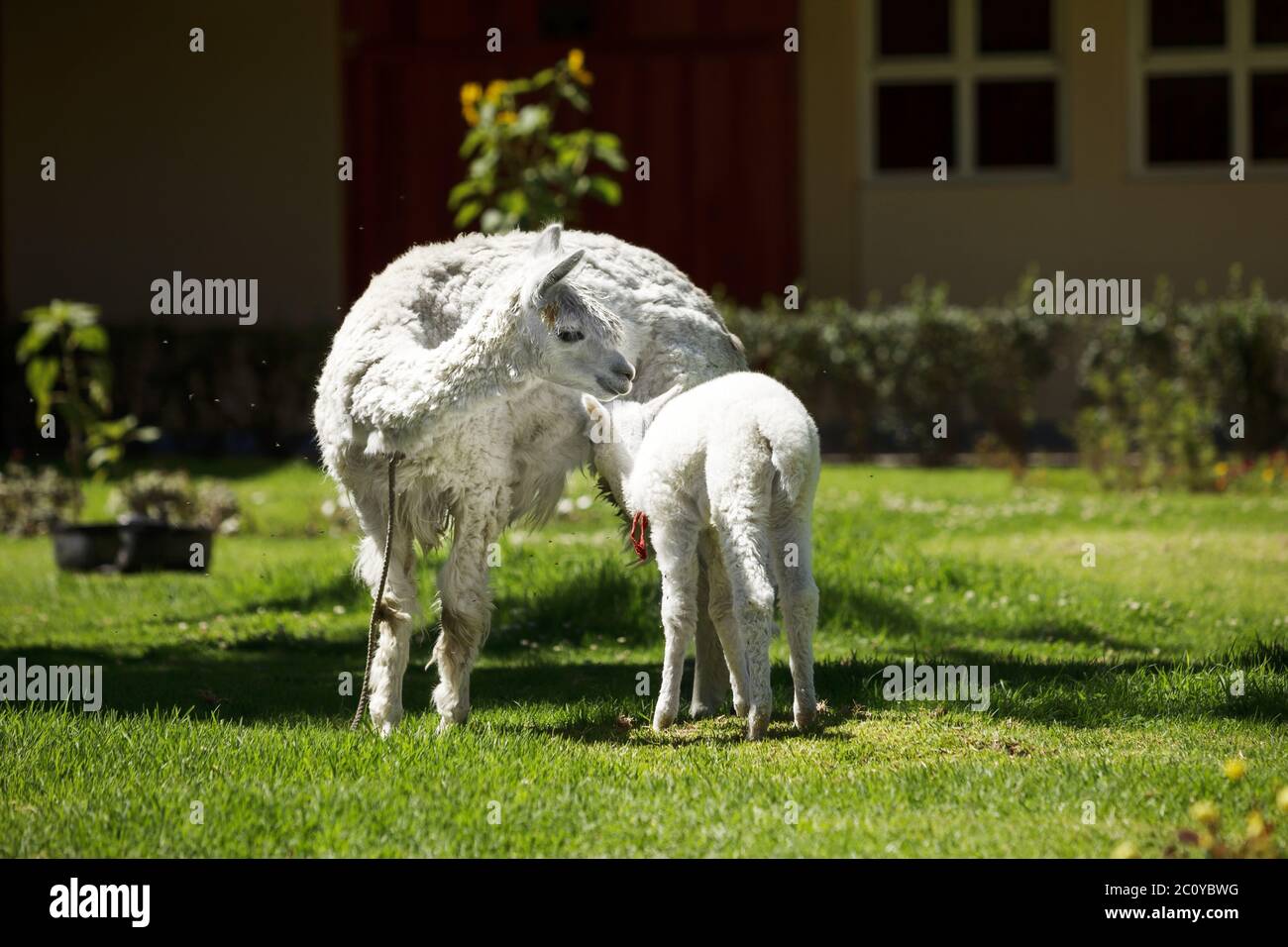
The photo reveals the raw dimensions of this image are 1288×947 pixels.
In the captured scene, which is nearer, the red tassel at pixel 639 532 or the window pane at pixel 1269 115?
the red tassel at pixel 639 532

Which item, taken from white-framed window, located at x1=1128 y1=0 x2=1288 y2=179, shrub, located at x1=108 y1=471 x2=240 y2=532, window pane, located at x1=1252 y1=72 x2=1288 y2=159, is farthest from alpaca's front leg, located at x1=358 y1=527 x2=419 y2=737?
window pane, located at x1=1252 y1=72 x2=1288 y2=159

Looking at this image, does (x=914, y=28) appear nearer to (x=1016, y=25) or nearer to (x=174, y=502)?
(x=1016, y=25)

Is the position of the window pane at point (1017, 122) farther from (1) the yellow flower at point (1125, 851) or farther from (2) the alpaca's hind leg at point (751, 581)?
(1) the yellow flower at point (1125, 851)

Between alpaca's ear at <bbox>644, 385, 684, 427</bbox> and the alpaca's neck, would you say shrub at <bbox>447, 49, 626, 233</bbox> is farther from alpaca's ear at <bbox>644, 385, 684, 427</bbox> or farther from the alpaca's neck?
the alpaca's neck

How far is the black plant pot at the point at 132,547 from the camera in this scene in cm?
1055

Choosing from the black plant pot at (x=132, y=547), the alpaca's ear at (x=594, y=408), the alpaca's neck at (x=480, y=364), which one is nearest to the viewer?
the alpaca's neck at (x=480, y=364)

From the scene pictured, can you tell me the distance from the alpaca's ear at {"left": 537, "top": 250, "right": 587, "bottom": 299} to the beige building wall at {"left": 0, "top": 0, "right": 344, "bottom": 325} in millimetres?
10037

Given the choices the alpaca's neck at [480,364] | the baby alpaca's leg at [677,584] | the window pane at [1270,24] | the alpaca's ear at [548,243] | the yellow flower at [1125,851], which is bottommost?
the yellow flower at [1125,851]

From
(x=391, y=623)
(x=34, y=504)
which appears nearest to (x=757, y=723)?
(x=391, y=623)

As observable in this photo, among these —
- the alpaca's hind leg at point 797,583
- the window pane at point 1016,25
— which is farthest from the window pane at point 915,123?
the alpaca's hind leg at point 797,583

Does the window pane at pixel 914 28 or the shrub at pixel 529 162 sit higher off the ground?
the window pane at pixel 914 28

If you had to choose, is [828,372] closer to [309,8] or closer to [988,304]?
[988,304]

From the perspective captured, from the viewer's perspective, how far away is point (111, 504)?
11781mm

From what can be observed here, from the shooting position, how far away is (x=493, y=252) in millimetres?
6488
